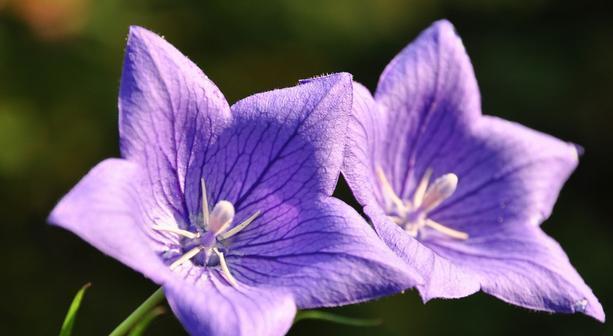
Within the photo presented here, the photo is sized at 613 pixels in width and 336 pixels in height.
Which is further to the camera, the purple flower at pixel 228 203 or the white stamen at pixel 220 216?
the white stamen at pixel 220 216

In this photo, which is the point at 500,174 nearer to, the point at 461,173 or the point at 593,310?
the point at 461,173

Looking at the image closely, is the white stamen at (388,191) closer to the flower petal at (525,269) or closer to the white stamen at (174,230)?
the flower petal at (525,269)

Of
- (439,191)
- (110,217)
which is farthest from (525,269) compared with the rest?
(110,217)

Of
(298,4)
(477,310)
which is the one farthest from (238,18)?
(477,310)

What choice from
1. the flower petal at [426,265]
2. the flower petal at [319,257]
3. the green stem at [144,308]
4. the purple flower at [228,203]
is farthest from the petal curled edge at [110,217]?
the flower petal at [426,265]

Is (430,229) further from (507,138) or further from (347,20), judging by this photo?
(347,20)

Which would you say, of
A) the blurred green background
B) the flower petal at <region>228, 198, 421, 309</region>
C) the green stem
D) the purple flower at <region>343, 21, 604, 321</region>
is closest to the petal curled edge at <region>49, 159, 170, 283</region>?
the green stem
